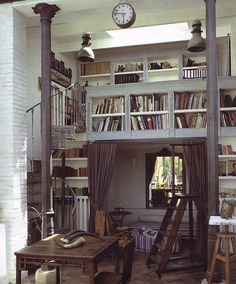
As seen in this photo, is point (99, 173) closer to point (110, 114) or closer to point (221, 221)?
point (110, 114)

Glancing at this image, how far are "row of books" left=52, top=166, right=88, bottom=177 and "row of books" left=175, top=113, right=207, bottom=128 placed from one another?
2.17m

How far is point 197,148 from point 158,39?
3121 millimetres

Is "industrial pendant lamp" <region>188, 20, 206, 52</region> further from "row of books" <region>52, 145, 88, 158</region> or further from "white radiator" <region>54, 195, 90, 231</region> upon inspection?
"white radiator" <region>54, 195, 90, 231</region>

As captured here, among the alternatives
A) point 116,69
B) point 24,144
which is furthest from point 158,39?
point 24,144

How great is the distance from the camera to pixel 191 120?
8180 millimetres

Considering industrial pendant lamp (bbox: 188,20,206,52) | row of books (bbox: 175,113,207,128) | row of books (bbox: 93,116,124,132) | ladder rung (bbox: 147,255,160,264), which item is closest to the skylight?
row of books (bbox: 93,116,124,132)

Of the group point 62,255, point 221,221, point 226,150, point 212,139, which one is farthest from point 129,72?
point 62,255

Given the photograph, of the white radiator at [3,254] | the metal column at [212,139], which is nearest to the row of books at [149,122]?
the metal column at [212,139]

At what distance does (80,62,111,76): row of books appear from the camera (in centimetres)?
1062

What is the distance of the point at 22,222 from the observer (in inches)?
251

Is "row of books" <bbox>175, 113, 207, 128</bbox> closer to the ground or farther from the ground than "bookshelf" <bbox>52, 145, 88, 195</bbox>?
farther from the ground

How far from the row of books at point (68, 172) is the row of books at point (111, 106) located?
1.28m

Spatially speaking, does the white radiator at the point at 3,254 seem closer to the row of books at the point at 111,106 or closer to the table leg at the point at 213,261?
the table leg at the point at 213,261

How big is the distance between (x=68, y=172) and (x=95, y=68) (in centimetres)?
318
